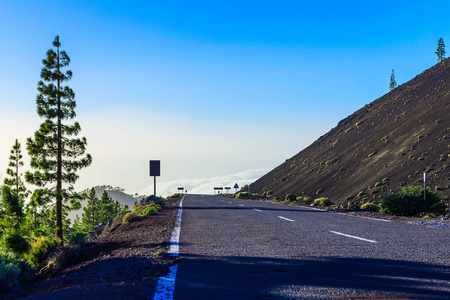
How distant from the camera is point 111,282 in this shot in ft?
15.4

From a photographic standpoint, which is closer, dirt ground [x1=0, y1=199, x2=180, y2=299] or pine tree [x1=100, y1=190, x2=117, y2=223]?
dirt ground [x1=0, y1=199, x2=180, y2=299]

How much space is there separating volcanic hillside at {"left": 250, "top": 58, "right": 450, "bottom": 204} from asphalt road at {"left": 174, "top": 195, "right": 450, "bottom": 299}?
127 ft

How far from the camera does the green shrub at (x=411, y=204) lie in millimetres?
18172

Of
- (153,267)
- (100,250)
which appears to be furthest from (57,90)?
(153,267)

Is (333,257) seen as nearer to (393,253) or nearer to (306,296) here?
(393,253)

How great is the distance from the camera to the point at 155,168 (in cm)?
4038

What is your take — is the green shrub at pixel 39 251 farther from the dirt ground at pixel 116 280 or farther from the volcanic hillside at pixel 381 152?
the volcanic hillside at pixel 381 152

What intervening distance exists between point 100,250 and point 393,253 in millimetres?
6475

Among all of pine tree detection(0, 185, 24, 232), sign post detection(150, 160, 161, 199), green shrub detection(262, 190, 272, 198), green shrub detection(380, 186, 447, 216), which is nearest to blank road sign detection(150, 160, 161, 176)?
sign post detection(150, 160, 161, 199)

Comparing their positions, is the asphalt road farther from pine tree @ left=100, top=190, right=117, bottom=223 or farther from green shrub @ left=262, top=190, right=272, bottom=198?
pine tree @ left=100, top=190, right=117, bottom=223

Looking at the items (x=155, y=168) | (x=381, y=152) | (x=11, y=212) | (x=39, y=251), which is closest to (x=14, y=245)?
(x=39, y=251)

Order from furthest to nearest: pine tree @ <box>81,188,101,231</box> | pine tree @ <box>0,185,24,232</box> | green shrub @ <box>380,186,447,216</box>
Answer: pine tree @ <box>81,188,101,231</box> < pine tree @ <box>0,185,24,232</box> < green shrub @ <box>380,186,447,216</box>

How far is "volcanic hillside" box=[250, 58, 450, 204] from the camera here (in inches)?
1896

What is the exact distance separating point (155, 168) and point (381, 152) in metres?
36.1
